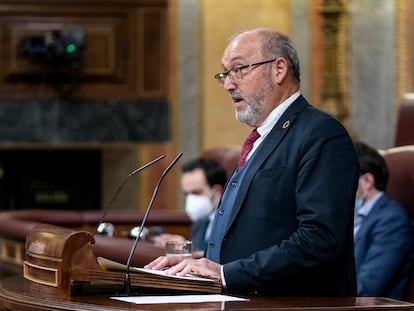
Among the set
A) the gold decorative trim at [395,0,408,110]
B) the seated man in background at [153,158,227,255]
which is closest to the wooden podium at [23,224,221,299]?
the seated man in background at [153,158,227,255]

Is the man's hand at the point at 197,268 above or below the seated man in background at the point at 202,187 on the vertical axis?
above

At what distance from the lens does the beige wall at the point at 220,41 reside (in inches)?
364

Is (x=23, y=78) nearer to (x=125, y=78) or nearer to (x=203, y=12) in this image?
(x=125, y=78)

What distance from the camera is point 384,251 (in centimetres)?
450

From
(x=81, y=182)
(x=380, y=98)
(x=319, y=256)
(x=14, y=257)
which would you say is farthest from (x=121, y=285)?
(x=81, y=182)

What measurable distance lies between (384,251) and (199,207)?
5.55 ft

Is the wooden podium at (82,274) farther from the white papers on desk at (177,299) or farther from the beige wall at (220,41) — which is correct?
the beige wall at (220,41)

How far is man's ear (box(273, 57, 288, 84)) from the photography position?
325 cm

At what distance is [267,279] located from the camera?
2.99m

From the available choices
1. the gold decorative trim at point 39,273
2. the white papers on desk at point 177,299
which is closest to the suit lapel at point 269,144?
the white papers on desk at point 177,299

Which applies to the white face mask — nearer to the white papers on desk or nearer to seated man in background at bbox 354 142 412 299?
seated man in background at bbox 354 142 412 299

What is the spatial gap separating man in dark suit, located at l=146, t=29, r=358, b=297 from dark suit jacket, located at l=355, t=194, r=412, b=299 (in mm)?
1315

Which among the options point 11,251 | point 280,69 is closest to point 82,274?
point 280,69

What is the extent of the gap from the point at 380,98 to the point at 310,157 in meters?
5.92
